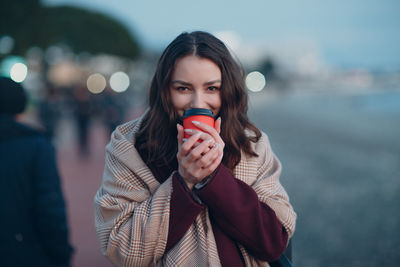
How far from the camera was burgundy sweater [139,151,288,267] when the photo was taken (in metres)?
1.53

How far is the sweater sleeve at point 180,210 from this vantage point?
5.02 ft

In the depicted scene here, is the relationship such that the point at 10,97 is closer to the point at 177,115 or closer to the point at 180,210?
the point at 177,115

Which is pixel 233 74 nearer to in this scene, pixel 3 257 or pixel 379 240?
pixel 3 257

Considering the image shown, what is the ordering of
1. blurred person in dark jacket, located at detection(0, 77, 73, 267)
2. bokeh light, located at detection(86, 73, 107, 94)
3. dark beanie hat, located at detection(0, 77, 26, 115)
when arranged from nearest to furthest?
1. blurred person in dark jacket, located at detection(0, 77, 73, 267)
2. dark beanie hat, located at detection(0, 77, 26, 115)
3. bokeh light, located at detection(86, 73, 107, 94)

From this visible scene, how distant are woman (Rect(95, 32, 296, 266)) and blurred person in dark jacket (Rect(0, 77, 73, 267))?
2.48ft

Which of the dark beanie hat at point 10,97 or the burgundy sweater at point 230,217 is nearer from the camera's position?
the burgundy sweater at point 230,217

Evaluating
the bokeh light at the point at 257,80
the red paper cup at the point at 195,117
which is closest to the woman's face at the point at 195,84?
the red paper cup at the point at 195,117

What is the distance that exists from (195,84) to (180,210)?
58cm

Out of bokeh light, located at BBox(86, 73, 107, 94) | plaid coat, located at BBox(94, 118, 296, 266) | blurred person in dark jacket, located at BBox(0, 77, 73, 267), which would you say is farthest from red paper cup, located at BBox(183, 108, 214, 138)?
bokeh light, located at BBox(86, 73, 107, 94)

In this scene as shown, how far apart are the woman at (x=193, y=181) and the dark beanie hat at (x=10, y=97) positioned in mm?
978

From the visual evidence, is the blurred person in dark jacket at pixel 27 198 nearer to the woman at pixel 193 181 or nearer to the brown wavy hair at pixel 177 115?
the woman at pixel 193 181

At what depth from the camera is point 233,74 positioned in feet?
5.89

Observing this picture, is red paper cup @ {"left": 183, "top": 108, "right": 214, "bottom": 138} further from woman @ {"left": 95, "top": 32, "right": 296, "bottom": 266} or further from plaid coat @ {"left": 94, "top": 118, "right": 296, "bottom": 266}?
plaid coat @ {"left": 94, "top": 118, "right": 296, "bottom": 266}

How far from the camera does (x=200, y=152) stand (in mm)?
1408
